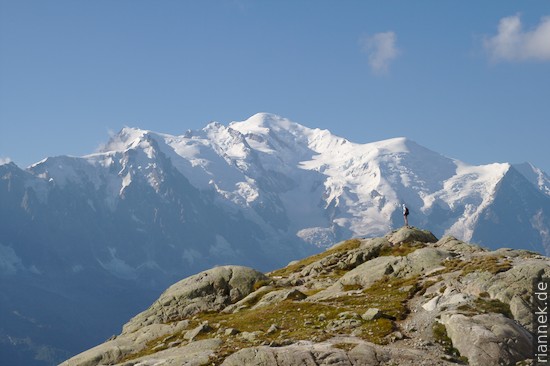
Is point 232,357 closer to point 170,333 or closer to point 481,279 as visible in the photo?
point 170,333

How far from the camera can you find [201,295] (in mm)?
78688

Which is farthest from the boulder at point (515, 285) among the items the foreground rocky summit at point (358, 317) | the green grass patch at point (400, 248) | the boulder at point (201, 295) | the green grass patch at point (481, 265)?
the boulder at point (201, 295)

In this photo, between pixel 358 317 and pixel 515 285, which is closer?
pixel 358 317

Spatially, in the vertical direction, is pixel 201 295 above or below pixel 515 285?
above

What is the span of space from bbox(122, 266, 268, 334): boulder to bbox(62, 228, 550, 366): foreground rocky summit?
0.47 feet

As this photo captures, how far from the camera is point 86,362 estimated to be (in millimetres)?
60188

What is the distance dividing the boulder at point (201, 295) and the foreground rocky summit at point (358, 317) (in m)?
0.14

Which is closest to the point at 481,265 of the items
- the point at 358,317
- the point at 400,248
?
the point at 358,317

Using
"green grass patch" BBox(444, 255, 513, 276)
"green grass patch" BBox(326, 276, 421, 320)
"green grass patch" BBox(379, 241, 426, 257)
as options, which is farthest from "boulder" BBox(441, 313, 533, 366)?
"green grass patch" BBox(379, 241, 426, 257)

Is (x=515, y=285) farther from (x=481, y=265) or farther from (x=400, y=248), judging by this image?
(x=400, y=248)

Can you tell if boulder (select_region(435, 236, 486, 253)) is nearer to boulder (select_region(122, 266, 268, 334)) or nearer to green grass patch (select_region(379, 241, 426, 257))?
green grass patch (select_region(379, 241, 426, 257))

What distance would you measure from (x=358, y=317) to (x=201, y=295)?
1225 inches

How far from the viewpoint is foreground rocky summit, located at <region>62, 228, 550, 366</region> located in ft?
146

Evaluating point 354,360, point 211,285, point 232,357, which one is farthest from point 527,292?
point 211,285
